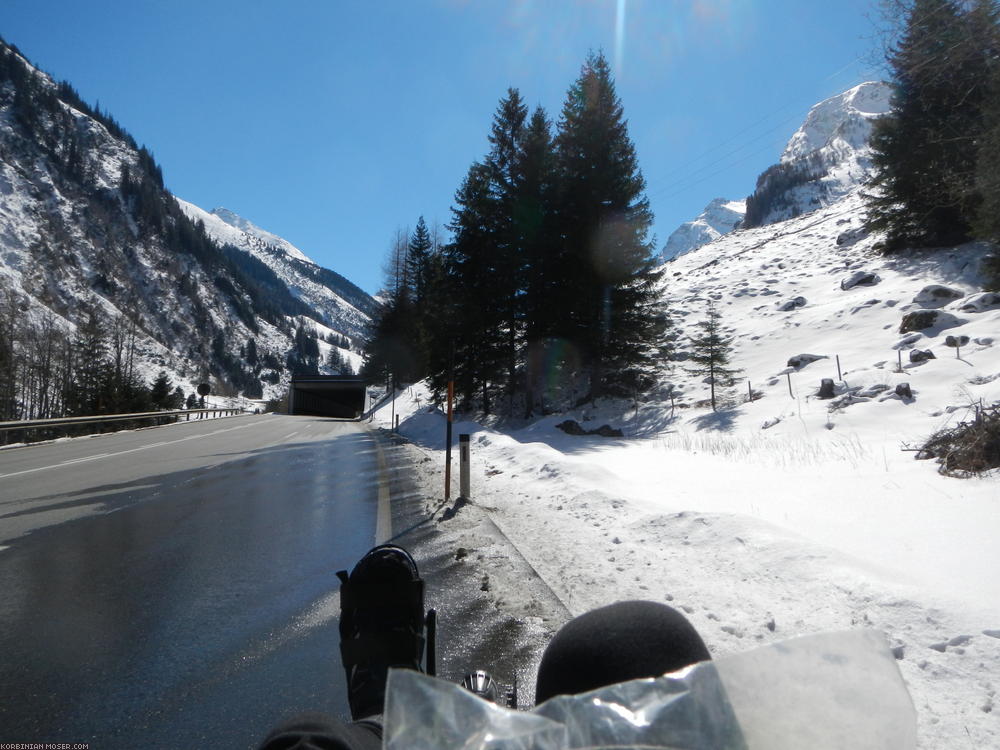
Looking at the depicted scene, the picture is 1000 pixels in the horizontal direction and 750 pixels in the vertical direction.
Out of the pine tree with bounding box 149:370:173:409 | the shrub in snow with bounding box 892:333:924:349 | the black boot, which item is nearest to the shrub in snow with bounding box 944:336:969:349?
the shrub in snow with bounding box 892:333:924:349

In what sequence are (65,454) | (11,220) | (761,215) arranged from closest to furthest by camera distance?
(65,454) < (11,220) < (761,215)

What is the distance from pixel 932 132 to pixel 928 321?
11.1 metres

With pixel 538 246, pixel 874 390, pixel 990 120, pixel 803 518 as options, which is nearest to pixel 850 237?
pixel 538 246

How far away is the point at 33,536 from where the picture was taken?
640cm

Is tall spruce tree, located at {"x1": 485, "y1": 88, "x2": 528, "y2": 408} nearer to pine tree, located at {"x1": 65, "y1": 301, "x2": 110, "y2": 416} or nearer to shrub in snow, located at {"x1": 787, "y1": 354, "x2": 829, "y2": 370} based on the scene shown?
shrub in snow, located at {"x1": 787, "y1": 354, "x2": 829, "y2": 370}

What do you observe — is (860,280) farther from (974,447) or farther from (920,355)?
(974,447)

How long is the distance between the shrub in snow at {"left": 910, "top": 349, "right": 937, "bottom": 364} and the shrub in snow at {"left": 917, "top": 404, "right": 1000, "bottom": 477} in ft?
32.2

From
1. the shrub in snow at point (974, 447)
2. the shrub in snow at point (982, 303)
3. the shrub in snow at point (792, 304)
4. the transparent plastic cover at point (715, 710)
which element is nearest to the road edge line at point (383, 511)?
the transparent plastic cover at point (715, 710)

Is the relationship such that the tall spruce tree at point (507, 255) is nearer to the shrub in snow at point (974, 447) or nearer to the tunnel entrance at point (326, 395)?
the shrub in snow at point (974, 447)

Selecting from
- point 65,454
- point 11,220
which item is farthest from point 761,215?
point 11,220

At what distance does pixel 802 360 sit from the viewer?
20.2 m

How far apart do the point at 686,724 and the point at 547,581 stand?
3.95m

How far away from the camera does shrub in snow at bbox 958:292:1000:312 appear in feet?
58.7

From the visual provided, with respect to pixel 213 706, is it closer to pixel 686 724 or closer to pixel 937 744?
pixel 686 724
